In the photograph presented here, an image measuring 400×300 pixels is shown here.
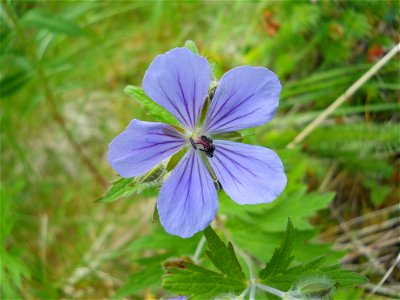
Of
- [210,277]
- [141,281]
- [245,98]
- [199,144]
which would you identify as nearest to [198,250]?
[141,281]

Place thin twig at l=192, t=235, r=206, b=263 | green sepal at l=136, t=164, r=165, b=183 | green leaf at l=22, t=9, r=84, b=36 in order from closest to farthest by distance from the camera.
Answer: green sepal at l=136, t=164, r=165, b=183
thin twig at l=192, t=235, r=206, b=263
green leaf at l=22, t=9, r=84, b=36

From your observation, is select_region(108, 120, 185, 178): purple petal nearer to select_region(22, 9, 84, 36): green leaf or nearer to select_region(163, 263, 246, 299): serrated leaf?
select_region(163, 263, 246, 299): serrated leaf

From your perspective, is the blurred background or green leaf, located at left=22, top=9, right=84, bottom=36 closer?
the blurred background

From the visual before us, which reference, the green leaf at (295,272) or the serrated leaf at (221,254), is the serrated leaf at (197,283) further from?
the green leaf at (295,272)

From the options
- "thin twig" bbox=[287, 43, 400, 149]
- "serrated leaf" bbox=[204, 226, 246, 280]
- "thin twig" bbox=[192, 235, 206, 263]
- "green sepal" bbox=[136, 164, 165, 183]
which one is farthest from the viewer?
"thin twig" bbox=[287, 43, 400, 149]

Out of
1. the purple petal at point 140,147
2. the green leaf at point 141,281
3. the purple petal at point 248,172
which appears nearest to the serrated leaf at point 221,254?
the purple petal at point 248,172

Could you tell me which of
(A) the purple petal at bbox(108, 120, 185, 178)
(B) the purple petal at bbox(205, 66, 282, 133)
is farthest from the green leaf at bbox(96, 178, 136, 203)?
(B) the purple petal at bbox(205, 66, 282, 133)

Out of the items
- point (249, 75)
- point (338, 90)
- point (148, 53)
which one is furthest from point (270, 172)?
point (148, 53)

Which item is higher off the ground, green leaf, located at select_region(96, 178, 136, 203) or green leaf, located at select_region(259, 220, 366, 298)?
green leaf, located at select_region(96, 178, 136, 203)
